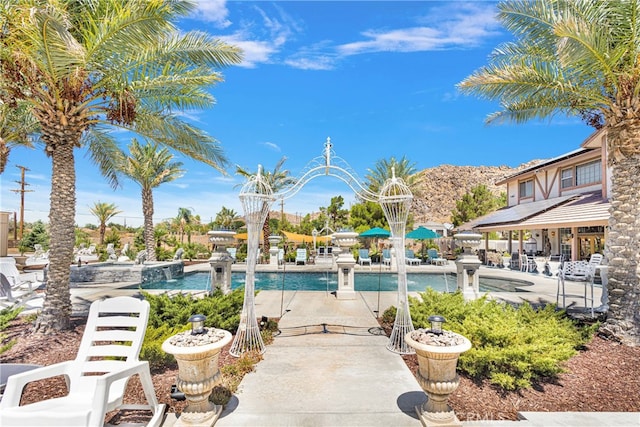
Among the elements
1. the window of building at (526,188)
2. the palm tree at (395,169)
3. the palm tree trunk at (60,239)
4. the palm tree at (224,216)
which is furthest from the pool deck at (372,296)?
the palm tree at (224,216)

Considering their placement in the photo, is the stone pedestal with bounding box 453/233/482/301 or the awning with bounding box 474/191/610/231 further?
the awning with bounding box 474/191/610/231

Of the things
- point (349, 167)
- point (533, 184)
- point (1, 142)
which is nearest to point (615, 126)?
point (349, 167)

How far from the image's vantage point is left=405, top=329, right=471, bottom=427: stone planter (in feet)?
10.8

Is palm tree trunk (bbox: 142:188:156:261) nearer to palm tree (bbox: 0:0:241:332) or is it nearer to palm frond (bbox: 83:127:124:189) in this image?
palm frond (bbox: 83:127:124:189)

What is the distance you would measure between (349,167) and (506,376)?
412cm

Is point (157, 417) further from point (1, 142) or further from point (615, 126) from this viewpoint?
point (1, 142)

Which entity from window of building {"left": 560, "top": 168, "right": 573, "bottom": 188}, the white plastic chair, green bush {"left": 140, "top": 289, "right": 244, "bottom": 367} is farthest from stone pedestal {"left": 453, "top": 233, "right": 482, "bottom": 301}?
window of building {"left": 560, "top": 168, "right": 573, "bottom": 188}

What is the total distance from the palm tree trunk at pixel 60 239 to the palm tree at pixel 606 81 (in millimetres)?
8932

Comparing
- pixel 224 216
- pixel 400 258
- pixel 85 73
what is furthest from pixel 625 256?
pixel 224 216

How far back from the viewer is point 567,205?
18031 millimetres

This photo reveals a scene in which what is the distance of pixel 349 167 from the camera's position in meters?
6.27

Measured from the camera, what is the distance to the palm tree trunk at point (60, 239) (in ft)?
20.5

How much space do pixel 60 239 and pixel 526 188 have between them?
2898 centimetres

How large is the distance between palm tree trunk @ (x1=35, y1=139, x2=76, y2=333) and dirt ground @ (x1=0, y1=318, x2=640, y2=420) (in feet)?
2.47
